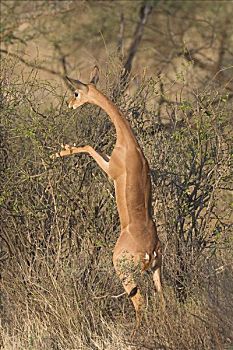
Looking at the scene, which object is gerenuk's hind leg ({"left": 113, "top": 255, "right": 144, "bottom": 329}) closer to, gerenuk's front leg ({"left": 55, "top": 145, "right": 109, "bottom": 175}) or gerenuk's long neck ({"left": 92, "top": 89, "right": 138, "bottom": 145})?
gerenuk's front leg ({"left": 55, "top": 145, "right": 109, "bottom": 175})

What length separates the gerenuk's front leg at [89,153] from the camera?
23.3ft

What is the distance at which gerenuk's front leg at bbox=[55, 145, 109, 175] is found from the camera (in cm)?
711

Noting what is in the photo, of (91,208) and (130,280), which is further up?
(91,208)

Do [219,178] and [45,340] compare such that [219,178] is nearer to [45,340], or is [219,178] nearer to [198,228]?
[198,228]

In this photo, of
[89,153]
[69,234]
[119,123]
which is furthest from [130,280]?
[69,234]

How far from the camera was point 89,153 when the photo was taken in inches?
283

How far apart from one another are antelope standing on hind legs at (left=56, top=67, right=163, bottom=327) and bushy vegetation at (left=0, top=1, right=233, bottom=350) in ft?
0.69

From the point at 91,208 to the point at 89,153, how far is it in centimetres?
89

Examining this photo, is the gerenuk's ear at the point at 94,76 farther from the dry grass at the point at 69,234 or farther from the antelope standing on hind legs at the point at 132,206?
the antelope standing on hind legs at the point at 132,206

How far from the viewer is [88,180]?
318 inches

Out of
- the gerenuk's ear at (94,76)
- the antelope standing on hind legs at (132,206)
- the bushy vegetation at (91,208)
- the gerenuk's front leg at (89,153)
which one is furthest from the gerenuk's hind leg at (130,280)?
the gerenuk's ear at (94,76)

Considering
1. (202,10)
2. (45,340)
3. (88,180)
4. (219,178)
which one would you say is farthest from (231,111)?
(202,10)

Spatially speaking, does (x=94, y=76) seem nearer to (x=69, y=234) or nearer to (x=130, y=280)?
(x=69, y=234)

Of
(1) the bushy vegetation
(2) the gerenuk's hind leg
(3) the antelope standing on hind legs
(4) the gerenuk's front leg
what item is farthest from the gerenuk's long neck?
(2) the gerenuk's hind leg
